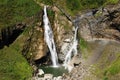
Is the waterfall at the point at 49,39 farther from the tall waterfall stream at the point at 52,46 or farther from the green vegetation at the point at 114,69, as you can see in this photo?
the green vegetation at the point at 114,69

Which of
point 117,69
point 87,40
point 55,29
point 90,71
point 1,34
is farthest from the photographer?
point 87,40

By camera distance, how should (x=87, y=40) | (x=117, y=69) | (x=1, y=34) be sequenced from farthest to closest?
(x=87, y=40)
(x=1, y=34)
(x=117, y=69)

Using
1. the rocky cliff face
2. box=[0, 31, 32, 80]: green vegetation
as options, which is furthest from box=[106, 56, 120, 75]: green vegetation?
the rocky cliff face

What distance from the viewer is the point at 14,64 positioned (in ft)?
179

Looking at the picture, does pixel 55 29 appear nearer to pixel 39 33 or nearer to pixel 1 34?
pixel 39 33

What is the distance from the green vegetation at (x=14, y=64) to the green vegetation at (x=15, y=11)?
302 centimetres

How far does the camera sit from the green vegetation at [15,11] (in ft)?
197

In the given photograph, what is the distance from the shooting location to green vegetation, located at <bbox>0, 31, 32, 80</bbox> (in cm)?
5240

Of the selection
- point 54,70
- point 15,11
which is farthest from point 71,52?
point 15,11

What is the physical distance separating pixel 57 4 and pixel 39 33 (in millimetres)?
7628

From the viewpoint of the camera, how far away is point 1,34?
58438mm

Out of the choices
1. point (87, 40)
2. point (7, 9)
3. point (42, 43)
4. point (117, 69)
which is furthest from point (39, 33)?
point (117, 69)

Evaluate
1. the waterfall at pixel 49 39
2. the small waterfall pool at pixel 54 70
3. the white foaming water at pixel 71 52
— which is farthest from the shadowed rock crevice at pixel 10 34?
the white foaming water at pixel 71 52

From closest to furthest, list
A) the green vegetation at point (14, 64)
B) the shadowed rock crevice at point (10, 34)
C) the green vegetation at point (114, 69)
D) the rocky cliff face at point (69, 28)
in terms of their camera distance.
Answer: the green vegetation at point (114, 69), the green vegetation at point (14, 64), the shadowed rock crevice at point (10, 34), the rocky cliff face at point (69, 28)
